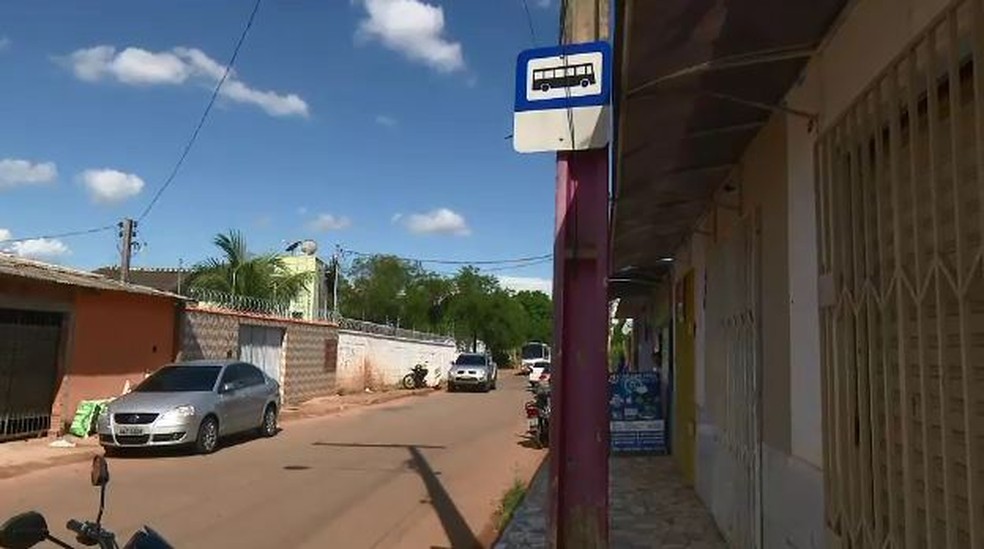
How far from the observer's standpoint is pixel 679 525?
8992mm

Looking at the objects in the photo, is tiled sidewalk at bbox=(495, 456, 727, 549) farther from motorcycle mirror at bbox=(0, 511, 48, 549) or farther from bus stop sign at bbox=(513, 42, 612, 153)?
motorcycle mirror at bbox=(0, 511, 48, 549)

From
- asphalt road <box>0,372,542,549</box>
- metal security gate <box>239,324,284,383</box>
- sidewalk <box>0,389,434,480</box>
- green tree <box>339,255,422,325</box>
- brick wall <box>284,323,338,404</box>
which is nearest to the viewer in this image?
asphalt road <box>0,372,542,549</box>

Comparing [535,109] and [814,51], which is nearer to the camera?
[535,109]

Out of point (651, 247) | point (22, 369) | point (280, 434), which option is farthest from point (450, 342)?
point (651, 247)

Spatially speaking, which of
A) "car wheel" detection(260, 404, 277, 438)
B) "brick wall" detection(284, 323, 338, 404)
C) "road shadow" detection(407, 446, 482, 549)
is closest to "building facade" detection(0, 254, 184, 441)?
"car wheel" detection(260, 404, 277, 438)

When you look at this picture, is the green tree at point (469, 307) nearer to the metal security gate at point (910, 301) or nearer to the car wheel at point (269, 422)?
the car wheel at point (269, 422)

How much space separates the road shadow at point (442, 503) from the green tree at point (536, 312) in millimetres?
69851

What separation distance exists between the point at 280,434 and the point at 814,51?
16347 millimetres

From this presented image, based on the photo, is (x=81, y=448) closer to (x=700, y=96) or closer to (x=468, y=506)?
(x=468, y=506)

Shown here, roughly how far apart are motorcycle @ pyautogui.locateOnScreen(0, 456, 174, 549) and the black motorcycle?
122ft

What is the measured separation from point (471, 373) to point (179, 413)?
23808 mm

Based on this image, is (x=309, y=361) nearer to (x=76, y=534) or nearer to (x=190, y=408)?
(x=190, y=408)

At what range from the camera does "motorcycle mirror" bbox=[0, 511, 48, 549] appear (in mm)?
2834

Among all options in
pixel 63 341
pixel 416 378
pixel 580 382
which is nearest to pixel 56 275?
pixel 63 341
